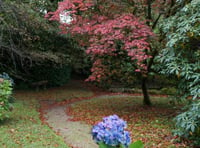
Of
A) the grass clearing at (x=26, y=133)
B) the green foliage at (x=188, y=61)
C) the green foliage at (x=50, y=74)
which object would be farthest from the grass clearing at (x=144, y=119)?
the green foliage at (x=50, y=74)

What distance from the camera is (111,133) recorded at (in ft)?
6.45

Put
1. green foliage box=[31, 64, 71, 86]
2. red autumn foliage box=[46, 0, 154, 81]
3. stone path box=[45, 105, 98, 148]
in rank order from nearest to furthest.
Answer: stone path box=[45, 105, 98, 148] → red autumn foliage box=[46, 0, 154, 81] → green foliage box=[31, 64, 71, 86]

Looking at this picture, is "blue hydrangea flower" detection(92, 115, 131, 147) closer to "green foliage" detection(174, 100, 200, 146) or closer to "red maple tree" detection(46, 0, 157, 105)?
"green foliage" detection(174, 100, 200, 146)

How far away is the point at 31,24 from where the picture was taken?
357 inches

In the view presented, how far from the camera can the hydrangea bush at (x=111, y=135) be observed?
195cm

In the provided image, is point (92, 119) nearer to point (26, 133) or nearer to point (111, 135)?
point (26, 133)

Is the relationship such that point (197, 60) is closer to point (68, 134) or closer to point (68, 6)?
point (68, 134)

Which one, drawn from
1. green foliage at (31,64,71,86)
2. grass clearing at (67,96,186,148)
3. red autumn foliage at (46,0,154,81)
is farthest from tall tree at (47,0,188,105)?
green foliage at (31,64,71,86)

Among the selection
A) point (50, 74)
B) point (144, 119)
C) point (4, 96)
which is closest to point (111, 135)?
point (4, 96)

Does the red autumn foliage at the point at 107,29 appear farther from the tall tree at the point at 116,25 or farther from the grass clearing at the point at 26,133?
the grass clearing at the point at 26,133

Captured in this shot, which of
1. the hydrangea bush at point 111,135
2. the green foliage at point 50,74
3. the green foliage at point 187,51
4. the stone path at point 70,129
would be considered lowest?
the stone path at point 70,129

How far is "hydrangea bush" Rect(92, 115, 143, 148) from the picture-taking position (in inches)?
76.7

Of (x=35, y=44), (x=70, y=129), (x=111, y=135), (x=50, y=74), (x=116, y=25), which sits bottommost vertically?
(x=70, y=129)

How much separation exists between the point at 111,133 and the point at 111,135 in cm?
2
